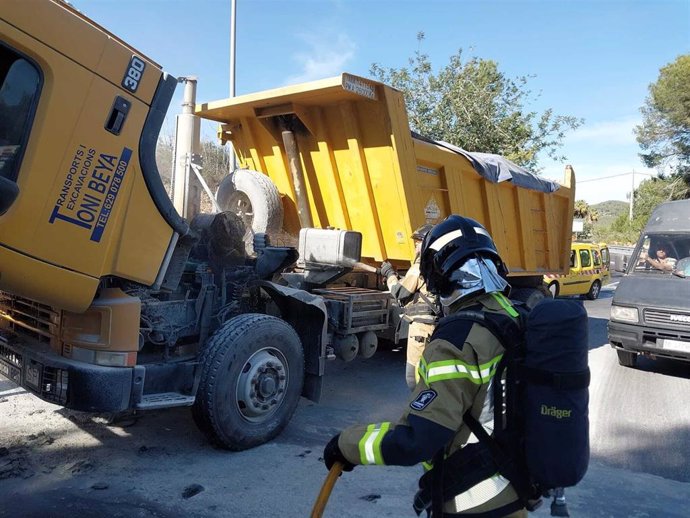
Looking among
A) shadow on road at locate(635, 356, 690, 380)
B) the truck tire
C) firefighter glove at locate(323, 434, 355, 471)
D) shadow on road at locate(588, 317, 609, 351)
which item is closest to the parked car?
shadow on road at locate(588, 317, 609, 351)

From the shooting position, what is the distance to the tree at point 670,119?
1275 inches

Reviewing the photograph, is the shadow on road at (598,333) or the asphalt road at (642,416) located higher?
the shadow on road at (598,333)

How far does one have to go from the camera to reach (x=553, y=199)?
8938mm

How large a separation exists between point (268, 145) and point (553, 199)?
191 inches

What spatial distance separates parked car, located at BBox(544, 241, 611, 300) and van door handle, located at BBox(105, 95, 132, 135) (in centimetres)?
1287

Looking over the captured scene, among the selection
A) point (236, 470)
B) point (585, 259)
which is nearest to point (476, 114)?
point (585, 259)

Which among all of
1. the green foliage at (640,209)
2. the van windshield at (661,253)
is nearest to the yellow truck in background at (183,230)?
the van windshield at (661,253)

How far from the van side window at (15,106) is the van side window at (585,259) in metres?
16.0

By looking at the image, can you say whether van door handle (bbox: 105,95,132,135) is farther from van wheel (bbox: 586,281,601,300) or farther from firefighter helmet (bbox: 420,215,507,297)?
van wheel (bbox: 586,281,601,300)

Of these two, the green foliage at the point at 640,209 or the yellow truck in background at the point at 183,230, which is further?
the green foliage at the point at 640,209

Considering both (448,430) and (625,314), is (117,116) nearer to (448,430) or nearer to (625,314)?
(448,430)

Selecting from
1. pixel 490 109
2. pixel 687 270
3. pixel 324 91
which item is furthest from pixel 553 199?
pixel 490 109

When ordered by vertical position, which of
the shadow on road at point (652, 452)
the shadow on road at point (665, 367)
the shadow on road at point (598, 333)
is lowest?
the shadow on road at point (652, 452)

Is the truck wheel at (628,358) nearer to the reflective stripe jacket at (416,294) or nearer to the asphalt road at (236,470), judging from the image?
the asphalt road at (236,470)
